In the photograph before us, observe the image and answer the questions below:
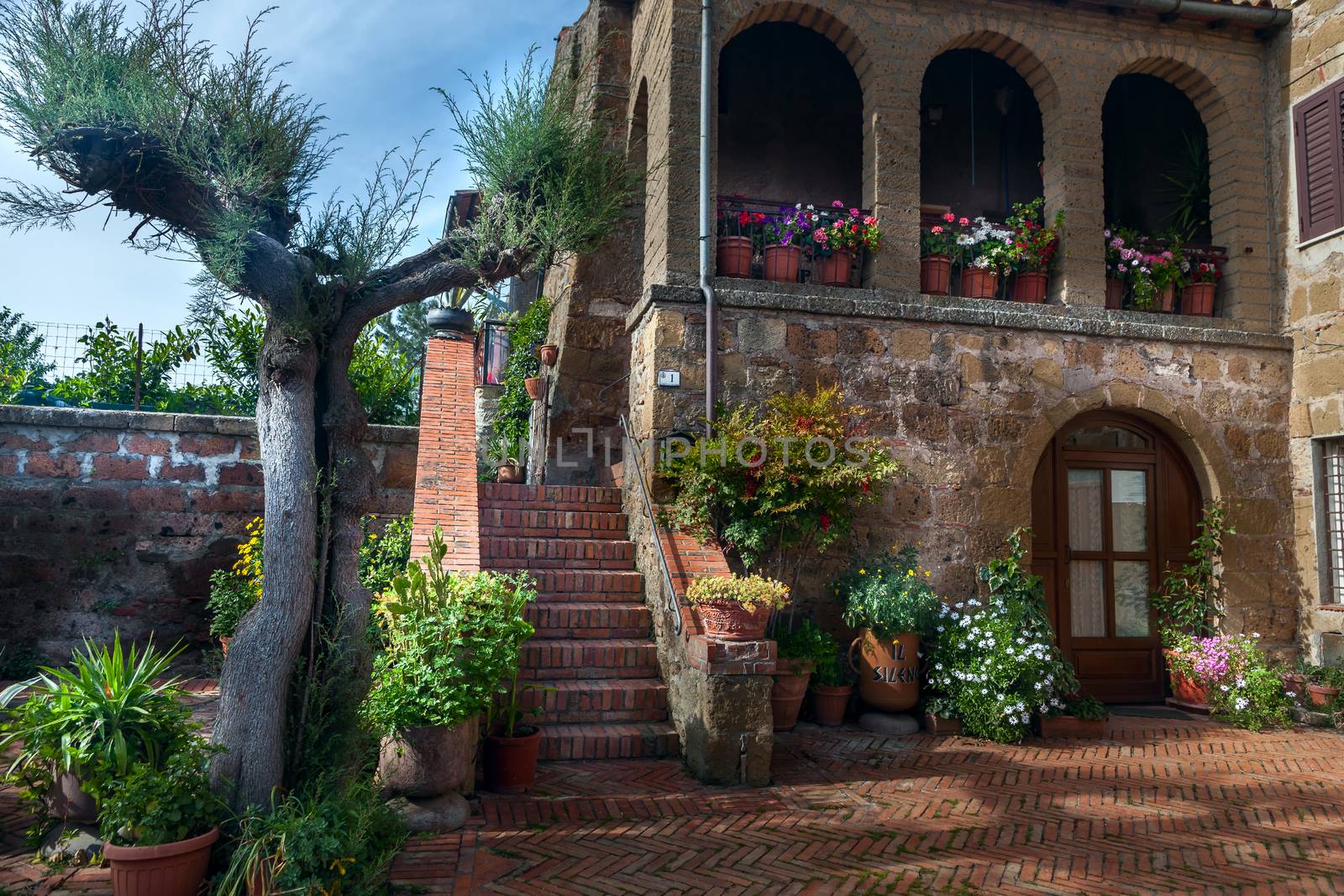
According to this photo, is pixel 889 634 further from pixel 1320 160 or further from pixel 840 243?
pixel 1320 160

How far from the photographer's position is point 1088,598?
741 centimetres

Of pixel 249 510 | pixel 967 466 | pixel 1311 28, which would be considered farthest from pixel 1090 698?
pixel 249 510

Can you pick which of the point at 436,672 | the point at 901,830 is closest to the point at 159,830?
the point at 436,672

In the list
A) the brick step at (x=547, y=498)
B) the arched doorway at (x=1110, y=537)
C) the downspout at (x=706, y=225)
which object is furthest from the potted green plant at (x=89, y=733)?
the arched doorway at (x=1110, y=537)

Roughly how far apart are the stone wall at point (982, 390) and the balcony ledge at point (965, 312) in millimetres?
14

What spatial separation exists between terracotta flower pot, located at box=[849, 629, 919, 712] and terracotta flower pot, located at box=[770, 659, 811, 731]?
1.86 feet

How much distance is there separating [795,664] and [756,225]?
3531 mm

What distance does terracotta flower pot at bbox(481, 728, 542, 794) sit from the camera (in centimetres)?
462

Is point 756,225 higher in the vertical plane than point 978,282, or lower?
higher

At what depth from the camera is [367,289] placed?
4293mm

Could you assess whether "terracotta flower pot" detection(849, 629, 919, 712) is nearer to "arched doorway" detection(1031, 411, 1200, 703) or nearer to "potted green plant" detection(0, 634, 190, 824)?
"arched doorway" detection(1031, 411, 1200, 703)

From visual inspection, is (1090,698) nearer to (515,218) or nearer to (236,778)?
(515,218)

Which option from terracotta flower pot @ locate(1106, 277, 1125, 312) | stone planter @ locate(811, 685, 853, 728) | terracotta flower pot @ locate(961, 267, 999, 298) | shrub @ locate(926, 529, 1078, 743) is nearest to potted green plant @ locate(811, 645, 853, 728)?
stone planter @ locate(811, 685, 853, 728)

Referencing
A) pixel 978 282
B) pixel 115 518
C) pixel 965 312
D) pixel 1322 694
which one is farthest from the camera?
pixel 978 282
